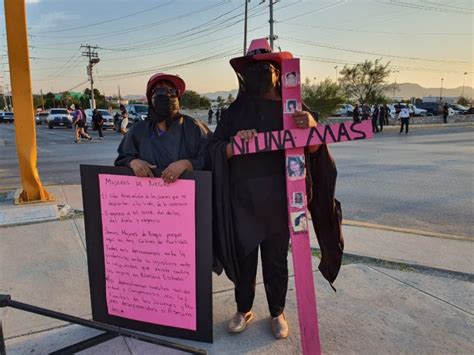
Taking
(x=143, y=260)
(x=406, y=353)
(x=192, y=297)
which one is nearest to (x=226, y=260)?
(x=192, y=297)

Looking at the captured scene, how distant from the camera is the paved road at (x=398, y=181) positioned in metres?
5.85

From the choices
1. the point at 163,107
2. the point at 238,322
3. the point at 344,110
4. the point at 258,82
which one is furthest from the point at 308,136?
the point at 344,110

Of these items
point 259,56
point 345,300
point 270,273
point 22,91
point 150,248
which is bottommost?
point 345,300

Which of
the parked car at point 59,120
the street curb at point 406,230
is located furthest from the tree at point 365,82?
the street curb at point 406,230

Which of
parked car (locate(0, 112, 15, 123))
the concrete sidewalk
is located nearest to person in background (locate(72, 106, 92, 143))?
the concrete sidewalk

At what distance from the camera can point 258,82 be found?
235cm

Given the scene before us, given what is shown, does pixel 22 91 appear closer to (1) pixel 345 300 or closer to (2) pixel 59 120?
(1) pixel 345 300

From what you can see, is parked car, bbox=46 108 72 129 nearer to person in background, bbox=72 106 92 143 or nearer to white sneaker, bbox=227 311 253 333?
person in background, bbox=72 106 92 143

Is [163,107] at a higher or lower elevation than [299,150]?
higher

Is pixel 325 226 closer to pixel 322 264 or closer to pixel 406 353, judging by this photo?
pixel 322 264

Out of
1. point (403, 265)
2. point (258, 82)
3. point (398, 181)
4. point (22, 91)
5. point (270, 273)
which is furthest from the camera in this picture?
point (398, 181)

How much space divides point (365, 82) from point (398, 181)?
150 ft

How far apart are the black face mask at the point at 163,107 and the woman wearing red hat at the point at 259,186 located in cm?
32

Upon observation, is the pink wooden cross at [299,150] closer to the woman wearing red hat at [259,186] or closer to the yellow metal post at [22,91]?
the woman wearing red hat at [259,186]
